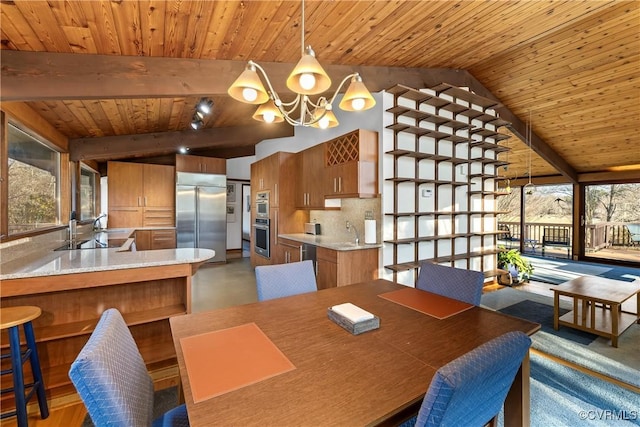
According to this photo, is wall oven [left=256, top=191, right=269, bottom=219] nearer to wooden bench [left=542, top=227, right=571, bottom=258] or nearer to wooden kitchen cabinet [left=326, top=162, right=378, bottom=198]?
wooden kitchen cabinet [left=326, top=162, right=378, bottom=198]

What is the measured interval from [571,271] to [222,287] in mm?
7055

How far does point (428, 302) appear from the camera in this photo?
68.7 inches

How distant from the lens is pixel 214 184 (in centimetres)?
634

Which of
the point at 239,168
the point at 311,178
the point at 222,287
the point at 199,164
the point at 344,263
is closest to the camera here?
the point at 344,263

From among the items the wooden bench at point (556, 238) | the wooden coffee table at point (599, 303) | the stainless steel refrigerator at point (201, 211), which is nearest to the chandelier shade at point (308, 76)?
the wooden coffee table at point (599, 303)

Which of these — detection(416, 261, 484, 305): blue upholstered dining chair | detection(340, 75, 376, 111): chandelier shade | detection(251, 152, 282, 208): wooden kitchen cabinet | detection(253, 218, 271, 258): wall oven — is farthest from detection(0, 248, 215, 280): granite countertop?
detection(253, 218, 271, 258): wall oven

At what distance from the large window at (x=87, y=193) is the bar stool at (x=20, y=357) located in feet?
11.7

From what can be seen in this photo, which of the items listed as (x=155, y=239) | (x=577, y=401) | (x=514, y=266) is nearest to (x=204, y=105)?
(x=155, y=239)

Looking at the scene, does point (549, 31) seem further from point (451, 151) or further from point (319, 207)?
point (319, 207)

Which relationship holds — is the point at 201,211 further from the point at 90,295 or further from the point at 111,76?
the point at 90,295

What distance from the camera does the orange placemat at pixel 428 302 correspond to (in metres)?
1.59

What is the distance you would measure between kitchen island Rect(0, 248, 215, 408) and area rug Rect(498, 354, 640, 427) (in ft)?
8.00

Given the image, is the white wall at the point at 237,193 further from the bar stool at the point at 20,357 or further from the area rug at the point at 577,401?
the area rug at the point at 577,401

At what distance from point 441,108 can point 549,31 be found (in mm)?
1299
